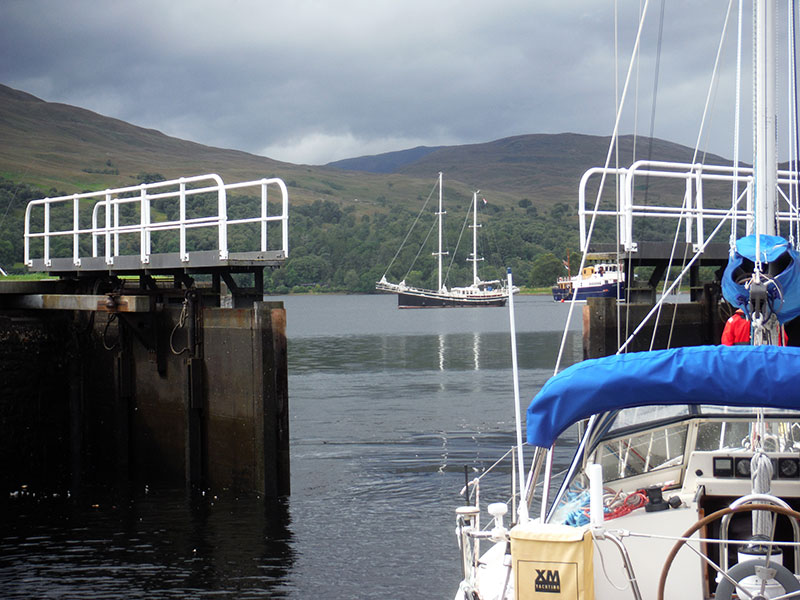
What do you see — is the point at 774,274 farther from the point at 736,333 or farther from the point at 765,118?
the point at 736,333

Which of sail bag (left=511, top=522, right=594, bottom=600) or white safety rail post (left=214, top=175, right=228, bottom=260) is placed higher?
white safety rail post (left=214, top=175, right=228, bottom=260)

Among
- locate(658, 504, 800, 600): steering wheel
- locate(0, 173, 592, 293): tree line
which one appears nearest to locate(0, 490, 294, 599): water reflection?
locate(658, 504, 800, 600): steering wheel

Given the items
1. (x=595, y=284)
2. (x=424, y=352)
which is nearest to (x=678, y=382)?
(x=424, y=352)

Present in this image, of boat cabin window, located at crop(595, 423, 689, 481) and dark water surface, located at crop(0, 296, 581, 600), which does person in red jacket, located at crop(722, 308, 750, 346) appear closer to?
dark water surface, located at crop(0, 296, 581, 600)

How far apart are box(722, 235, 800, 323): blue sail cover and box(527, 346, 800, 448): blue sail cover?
233cm

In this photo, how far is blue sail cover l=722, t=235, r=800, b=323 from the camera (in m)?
8.51

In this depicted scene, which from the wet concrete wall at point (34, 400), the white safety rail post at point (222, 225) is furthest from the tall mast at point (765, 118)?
the wet concrete wall at point (34, 400)

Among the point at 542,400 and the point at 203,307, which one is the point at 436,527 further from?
the point at 542,400

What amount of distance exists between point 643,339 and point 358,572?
6.14 m

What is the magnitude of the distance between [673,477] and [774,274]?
7.43 ft

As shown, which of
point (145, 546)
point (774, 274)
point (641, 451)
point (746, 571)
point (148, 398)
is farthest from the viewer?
point (148, 398)

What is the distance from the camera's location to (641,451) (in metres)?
7.75

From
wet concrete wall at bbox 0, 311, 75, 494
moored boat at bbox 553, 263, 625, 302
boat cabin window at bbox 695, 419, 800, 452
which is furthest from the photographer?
moored boat at bbox 553, 263, 625, 302

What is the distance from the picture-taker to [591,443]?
7523 mm
